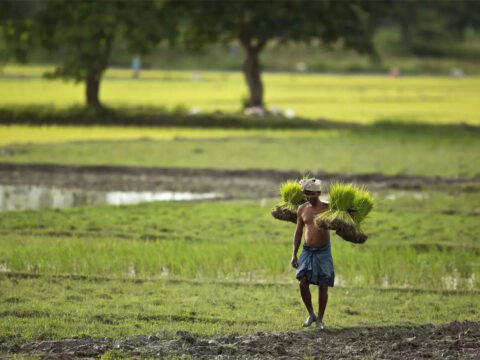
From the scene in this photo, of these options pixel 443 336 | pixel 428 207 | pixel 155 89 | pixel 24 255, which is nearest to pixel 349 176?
pixel 428 207

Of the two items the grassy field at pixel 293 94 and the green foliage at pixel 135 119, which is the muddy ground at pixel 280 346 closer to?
the green foliage at pixel 135 119

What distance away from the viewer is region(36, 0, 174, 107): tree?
37.9 meters

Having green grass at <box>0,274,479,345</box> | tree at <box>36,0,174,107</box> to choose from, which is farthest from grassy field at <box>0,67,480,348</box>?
tree at <box>36,0,174,107</box>

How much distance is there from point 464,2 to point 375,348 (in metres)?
84.4

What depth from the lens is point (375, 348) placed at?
28.1ft

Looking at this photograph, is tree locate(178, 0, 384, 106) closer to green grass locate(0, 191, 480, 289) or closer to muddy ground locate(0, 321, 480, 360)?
green grass locate(0, 191, 480, 289)

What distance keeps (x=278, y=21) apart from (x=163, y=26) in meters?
4.63

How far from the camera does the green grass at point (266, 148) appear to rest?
25484mm

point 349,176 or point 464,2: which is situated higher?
point 464,2

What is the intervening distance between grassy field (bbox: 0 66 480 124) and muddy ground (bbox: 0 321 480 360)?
→ 29.7 m

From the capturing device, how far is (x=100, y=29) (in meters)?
38.3

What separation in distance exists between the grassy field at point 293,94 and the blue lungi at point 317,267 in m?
29.5

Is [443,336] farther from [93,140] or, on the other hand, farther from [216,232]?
[93,140]

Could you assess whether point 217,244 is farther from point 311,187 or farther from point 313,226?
point 311,187
